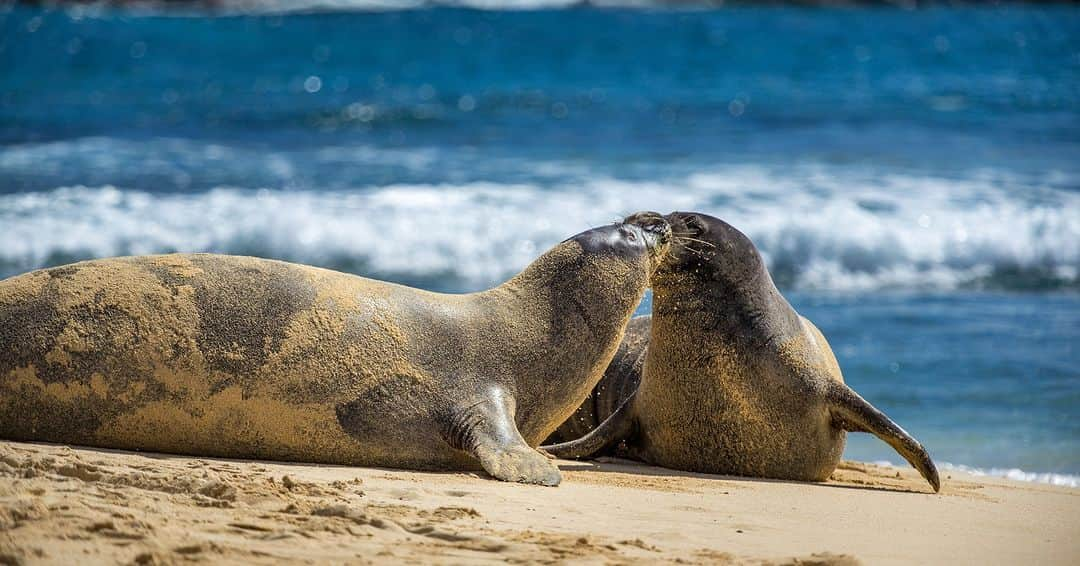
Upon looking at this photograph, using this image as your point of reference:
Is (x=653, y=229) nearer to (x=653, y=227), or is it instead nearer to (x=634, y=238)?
(x=653, y=227)

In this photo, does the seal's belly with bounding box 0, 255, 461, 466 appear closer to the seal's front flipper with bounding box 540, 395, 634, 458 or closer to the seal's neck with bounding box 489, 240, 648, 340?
the seal's neck with bounding box 489, 240, 648, 340

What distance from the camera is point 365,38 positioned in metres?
32.3

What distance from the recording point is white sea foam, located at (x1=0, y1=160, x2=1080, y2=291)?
494 inches

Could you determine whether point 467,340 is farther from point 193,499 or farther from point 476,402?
point 193,499

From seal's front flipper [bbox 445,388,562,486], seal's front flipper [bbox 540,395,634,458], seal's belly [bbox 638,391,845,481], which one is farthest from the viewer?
seal's front flipper [bbox 540,395,634,458]

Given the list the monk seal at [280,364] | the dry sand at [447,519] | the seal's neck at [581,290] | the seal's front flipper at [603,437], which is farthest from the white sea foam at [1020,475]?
the monk seal at [280,364]

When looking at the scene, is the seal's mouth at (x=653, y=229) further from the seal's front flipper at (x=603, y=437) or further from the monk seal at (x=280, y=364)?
Result: the seal's front flipper at (x=603, y=437)

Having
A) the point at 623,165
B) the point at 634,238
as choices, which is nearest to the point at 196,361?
the point at 634,238

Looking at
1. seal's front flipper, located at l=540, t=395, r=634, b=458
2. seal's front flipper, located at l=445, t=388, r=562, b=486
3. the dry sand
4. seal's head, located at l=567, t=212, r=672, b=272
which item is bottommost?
the dry sand

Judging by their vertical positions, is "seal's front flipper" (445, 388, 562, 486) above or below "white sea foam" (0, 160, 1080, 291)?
below

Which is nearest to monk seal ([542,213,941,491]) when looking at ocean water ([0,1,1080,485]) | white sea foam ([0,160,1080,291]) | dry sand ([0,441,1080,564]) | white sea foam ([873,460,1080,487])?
dry sand ([0,441,1080,564])

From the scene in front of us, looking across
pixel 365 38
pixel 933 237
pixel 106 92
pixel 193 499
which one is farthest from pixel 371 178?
pixel 365 38

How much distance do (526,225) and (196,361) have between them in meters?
8.26

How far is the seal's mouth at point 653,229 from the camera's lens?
610cm
